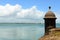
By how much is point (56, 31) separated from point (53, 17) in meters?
3.47

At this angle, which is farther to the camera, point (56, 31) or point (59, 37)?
point (56, 31)

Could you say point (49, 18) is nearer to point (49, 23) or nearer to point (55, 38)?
point (49, 23)

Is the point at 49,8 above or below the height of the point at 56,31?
above

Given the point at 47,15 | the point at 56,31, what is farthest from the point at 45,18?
the point at 56,31

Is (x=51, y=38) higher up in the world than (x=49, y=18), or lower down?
lower down

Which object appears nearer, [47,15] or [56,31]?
[56,31]

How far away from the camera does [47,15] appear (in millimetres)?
20297

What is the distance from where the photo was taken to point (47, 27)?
2011 centimetres

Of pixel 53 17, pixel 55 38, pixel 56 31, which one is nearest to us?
pixel 55 38

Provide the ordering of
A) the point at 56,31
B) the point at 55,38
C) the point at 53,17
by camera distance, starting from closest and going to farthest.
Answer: the point at 55,38, the point at 56,31, the point at 53,17

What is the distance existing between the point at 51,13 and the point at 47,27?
1444 millimetres

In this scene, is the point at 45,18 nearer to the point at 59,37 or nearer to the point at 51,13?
the point at 51,13

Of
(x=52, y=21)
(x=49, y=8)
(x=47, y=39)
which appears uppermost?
(x=49, y=8)

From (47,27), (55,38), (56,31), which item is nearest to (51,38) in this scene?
(55,38)
